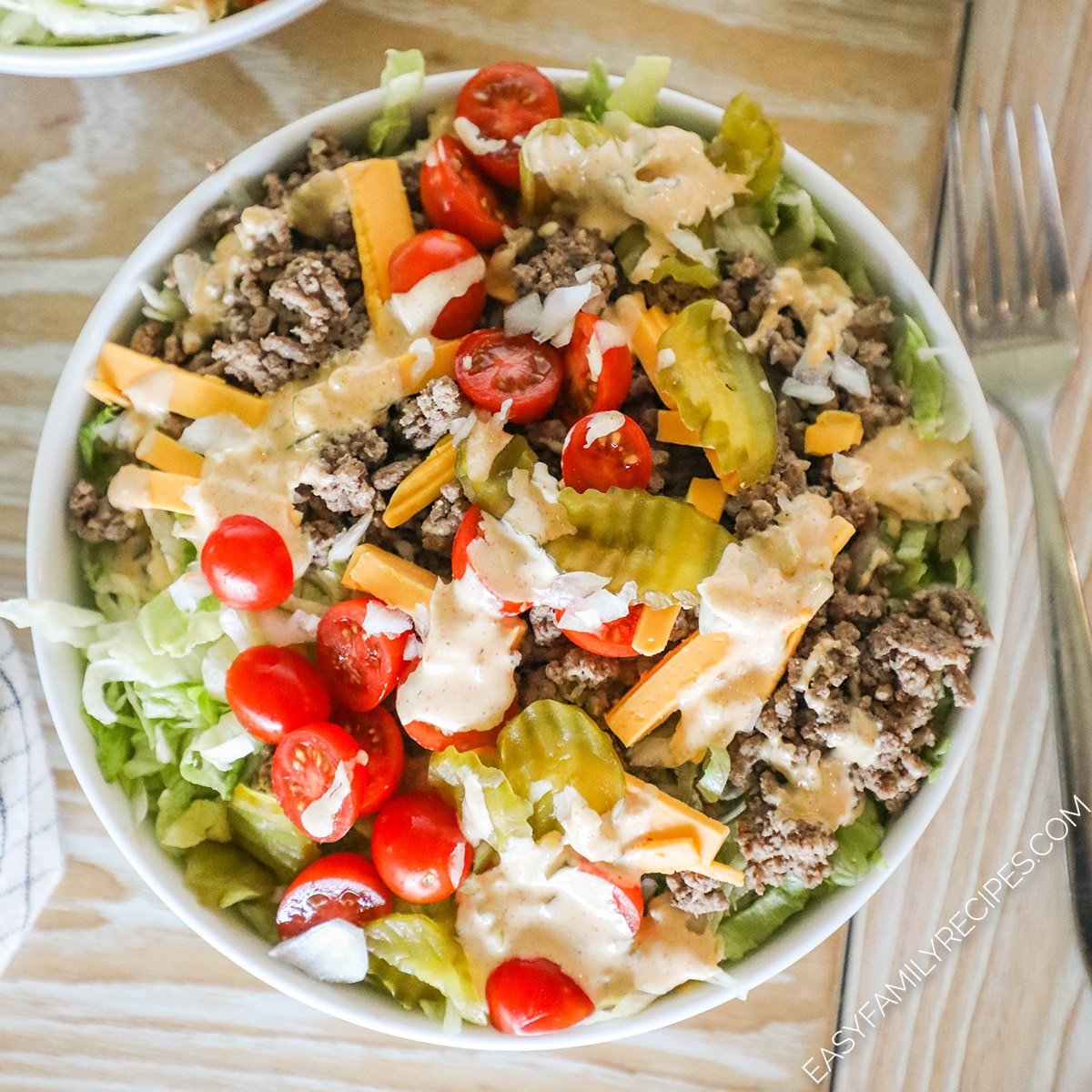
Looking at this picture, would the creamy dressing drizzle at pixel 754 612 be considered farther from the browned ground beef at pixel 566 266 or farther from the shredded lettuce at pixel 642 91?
the shredded lettuce at pixel 642 91

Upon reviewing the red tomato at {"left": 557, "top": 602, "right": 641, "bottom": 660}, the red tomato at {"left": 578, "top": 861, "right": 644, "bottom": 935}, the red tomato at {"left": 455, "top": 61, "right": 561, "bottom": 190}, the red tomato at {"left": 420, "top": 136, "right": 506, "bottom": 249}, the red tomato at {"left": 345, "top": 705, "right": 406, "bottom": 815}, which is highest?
the red tomato at {"left": 455, "top": 61, "right": 561, "bottom": 190}

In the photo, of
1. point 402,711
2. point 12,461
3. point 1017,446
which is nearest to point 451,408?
point 402,711

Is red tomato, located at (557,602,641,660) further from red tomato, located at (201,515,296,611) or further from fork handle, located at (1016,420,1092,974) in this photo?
fork handle, located at (1016,420,1092,974)

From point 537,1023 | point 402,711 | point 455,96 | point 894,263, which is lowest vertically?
point 537,1023

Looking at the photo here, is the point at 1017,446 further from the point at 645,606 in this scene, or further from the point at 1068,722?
the point at 645,606

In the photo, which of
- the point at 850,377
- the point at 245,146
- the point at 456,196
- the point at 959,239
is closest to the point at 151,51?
the point at 245,146

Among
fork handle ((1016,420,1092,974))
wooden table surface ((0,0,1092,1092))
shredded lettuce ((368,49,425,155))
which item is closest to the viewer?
fork handle ((1016,420,1092,974))

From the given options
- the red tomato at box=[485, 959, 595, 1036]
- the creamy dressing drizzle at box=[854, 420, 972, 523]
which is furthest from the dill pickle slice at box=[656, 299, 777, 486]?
the red tomato at box=[485, 959, 595, 1036]
